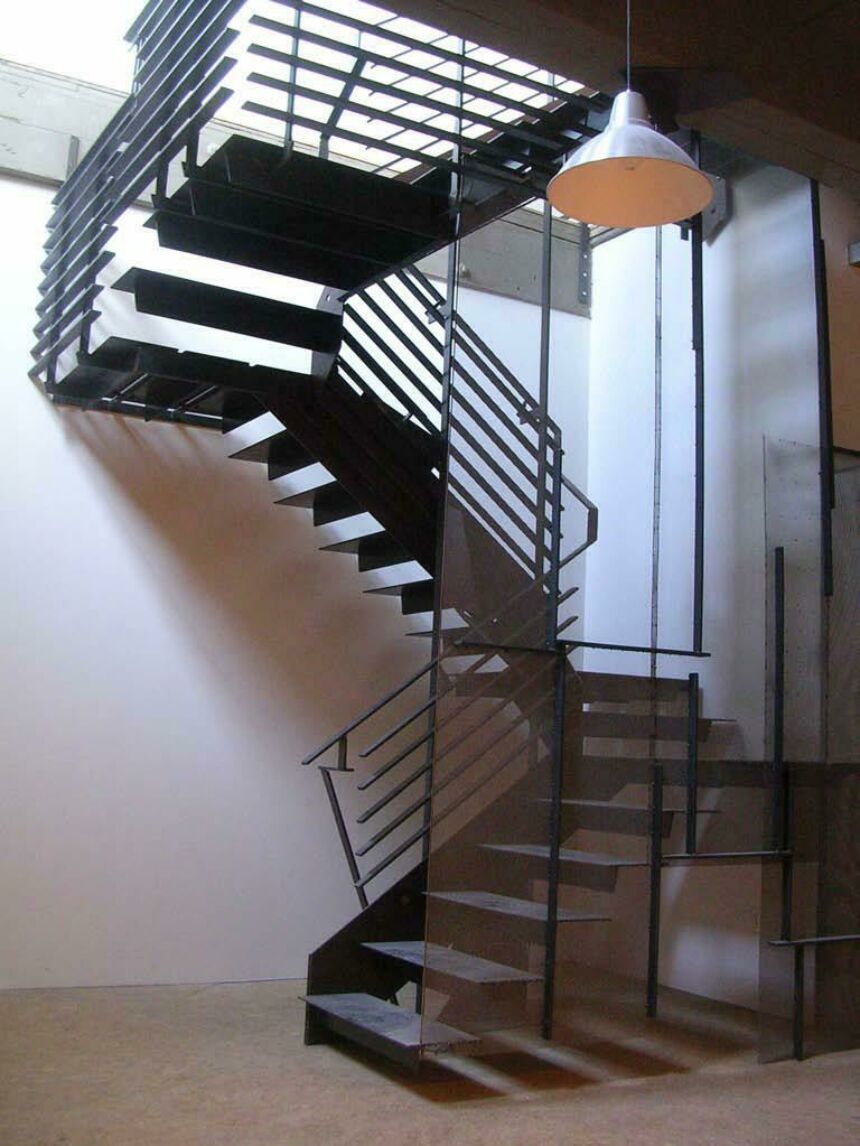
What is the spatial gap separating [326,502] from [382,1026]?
2586 mm

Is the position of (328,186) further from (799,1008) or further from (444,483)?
(799,1008)

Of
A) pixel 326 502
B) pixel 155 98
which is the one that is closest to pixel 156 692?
pixel 326 502

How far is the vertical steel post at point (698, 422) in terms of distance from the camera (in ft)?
17.1

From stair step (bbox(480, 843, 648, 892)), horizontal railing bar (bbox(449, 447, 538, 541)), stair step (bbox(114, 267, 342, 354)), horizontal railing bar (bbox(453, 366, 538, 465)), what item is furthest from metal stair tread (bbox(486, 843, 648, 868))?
stair step (bbox(114, 267, 342, 354))

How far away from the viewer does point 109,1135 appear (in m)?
3.62

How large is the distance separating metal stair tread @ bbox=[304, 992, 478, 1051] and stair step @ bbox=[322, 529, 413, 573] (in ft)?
6.69

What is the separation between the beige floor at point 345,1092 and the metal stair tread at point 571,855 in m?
0.69

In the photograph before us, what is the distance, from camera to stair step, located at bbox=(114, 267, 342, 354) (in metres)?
4.88

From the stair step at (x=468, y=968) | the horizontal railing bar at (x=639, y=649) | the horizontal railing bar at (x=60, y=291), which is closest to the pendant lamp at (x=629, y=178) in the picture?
the horizontal railing bar at (x=639, y=649)

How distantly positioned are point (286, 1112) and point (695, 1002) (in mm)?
2431

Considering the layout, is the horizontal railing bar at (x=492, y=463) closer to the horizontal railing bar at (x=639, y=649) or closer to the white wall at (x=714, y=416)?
the white wall at (x=714, y=416)

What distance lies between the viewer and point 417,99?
175 inches

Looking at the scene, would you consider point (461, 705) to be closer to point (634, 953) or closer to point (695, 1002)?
point (634, 953)

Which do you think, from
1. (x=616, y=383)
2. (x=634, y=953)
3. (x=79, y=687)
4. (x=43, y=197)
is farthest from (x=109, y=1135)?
(x=43, y=197)
